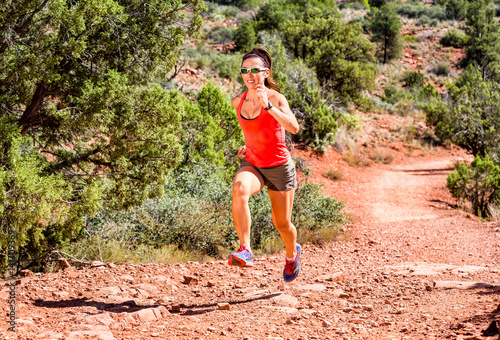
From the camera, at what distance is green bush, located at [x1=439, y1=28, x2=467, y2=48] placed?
128ft

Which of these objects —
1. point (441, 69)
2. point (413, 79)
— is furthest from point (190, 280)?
point (441, 69)

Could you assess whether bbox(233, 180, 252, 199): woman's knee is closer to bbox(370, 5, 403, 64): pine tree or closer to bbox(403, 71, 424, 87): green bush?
bbox(403, 71, 424, 87): green bush

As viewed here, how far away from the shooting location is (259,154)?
13.0 ft

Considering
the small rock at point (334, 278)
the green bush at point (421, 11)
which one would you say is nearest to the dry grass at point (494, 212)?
the small rock at point (334, 278)

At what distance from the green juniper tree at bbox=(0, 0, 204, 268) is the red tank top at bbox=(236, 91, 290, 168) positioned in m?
3.03

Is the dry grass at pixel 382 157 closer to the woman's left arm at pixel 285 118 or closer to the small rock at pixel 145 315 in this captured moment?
the woman's left arm at pixel 285 118

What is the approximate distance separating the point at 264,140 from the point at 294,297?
5.23ft

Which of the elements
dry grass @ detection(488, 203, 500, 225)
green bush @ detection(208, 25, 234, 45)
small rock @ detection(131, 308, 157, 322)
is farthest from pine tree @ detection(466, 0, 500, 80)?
small rock @ detection(131, 308, 157, 322)

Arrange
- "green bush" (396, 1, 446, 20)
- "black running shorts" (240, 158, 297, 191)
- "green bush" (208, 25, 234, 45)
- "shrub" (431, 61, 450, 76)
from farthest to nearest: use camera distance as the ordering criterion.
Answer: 1. "green bush" (396, 1, 446, 20)
2. "shrub" (431, 61, 450, 76)
3. "green bush" (208, 25, 234, 45)
4. "black running shorts" (240, 158, 297, 191)

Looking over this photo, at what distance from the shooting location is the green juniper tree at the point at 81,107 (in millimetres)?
5980

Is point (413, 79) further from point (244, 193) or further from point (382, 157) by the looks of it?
point (244, 193)

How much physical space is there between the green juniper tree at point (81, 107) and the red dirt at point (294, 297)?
4.27ft

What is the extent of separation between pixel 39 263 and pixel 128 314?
3.97 m

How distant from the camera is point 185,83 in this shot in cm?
1947
